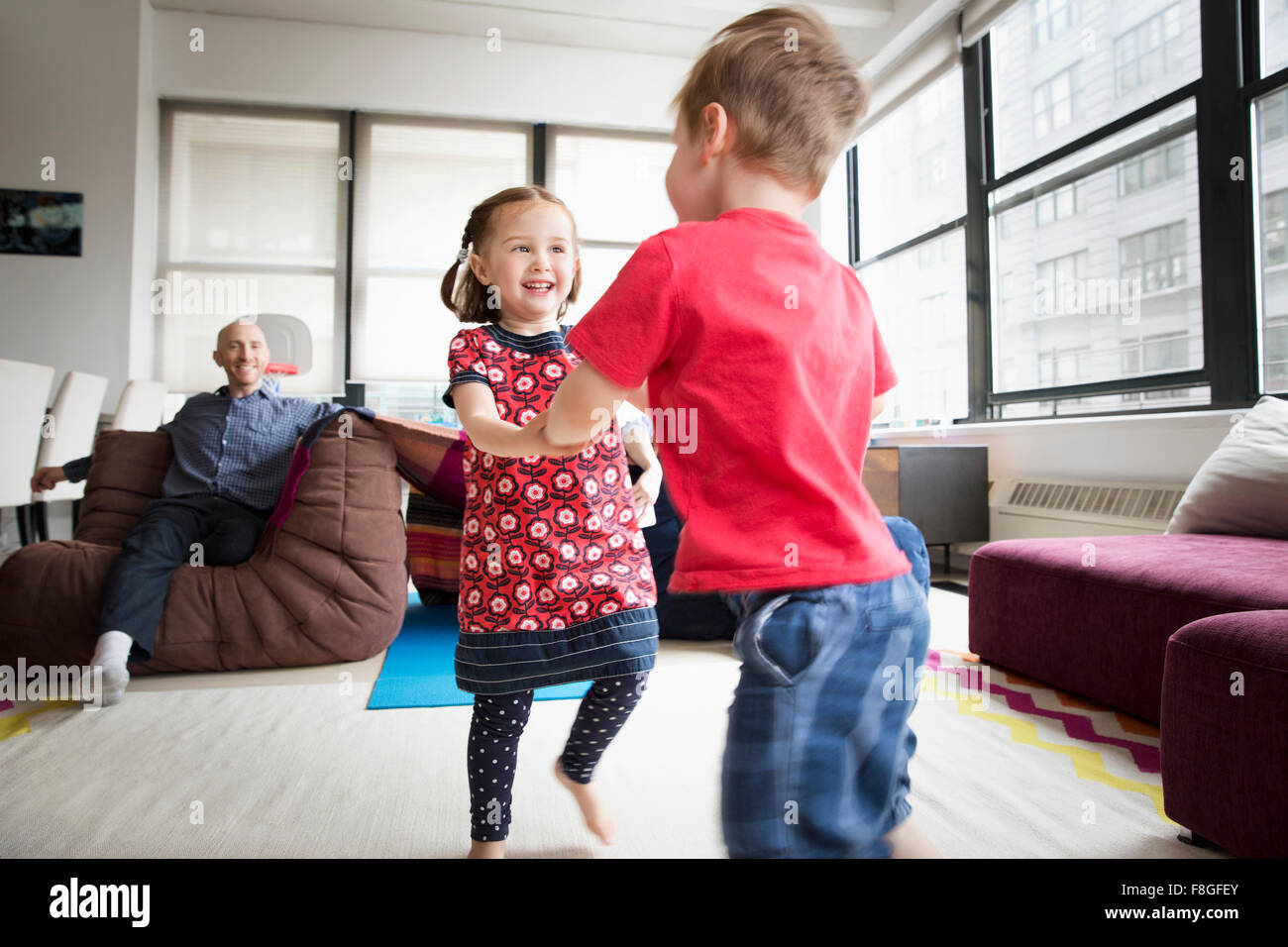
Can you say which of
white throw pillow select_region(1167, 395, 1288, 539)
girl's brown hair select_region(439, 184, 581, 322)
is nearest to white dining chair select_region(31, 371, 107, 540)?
girl's brown hair select_region(439, 184, 581, 322)

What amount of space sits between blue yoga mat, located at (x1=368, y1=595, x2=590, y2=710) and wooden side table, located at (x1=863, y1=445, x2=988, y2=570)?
2.00 m

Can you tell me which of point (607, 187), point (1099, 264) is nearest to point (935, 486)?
point (1099, 264)

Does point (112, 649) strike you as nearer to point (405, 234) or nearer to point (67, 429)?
point (67, 429)

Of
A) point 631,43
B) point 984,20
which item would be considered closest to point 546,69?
point 631,43

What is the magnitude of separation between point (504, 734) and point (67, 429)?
3931 millimetres

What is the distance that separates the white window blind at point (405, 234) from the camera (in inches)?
213

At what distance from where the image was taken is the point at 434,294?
218 inches

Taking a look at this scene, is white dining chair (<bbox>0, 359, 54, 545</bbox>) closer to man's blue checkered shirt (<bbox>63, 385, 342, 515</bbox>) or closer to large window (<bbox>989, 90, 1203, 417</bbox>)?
man's blue checkered shirt (<bbox>63, 385, 342, 515</bbox>)

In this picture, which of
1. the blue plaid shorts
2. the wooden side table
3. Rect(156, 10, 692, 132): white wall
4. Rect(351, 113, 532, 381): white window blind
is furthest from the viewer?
Rect(351, 113, 532, 381): white window blind

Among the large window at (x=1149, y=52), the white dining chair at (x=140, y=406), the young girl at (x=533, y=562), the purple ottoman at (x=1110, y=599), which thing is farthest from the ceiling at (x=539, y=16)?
the young girl at (x=533, y=562)

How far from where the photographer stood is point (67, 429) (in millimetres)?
3854

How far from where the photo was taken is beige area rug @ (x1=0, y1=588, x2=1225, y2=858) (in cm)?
109
